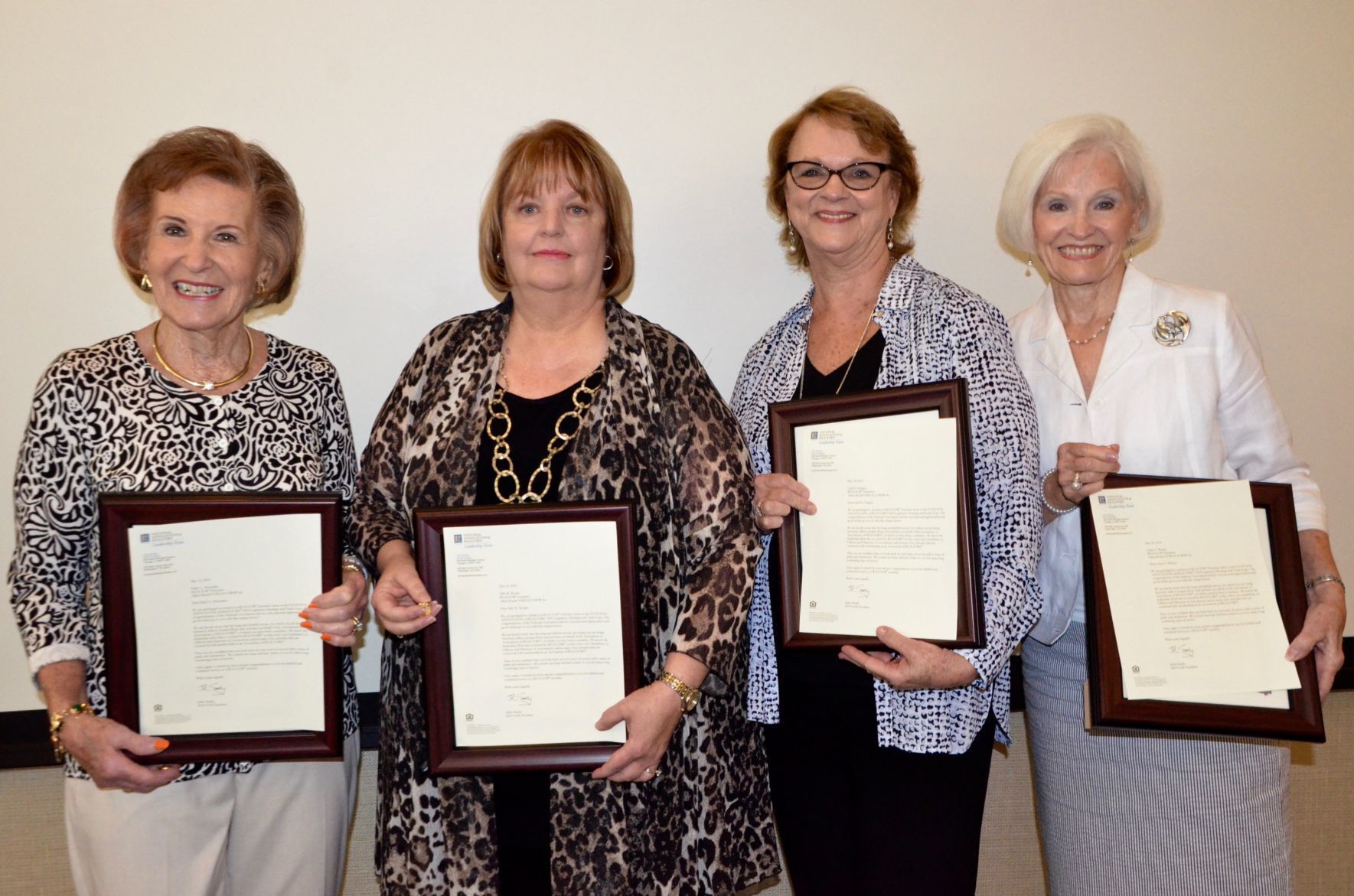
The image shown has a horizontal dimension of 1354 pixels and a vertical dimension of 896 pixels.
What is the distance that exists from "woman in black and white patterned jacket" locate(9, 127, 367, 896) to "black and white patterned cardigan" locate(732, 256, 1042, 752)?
965 millimetres

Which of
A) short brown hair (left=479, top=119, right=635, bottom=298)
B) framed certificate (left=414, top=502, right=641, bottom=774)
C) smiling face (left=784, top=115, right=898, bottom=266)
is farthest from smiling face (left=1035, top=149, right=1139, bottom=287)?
framed certificate (left=414, top=502, right=641, bottom=774)

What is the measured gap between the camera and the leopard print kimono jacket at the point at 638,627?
1877 millimetres

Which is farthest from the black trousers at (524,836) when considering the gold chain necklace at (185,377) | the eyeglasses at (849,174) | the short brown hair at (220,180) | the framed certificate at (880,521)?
the eyeglasses at (849,174)

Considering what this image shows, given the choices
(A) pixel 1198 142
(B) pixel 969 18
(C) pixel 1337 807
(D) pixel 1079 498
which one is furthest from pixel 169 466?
(C) pixel 1337 807

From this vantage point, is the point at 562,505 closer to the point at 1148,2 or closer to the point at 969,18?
the point at 969,18

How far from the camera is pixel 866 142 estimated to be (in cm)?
224

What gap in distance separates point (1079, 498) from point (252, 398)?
1.71m

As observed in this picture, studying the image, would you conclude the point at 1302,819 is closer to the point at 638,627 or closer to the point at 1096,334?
the point at 1096,334

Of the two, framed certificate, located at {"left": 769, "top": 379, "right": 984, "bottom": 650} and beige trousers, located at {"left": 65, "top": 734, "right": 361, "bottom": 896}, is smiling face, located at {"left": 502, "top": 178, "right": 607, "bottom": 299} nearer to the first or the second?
framed certificate, located at {"left": 769, "top": 379, "right": 984, "bottom": 650}

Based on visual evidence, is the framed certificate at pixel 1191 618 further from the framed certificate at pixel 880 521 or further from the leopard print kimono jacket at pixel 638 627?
the leopard print kimono jacket at pixel 638 627

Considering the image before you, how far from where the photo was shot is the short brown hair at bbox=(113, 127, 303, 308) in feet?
6.72

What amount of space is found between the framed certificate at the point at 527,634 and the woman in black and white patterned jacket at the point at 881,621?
1.32 ft

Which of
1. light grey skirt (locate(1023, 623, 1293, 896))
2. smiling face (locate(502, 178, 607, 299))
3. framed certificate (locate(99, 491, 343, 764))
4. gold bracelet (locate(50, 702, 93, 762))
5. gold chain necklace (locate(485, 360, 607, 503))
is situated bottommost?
light grey skirt (locate(1023, 623, 1293, 896))

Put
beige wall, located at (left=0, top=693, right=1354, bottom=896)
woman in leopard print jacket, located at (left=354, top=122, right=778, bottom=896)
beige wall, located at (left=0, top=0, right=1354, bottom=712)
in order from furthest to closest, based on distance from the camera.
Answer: beige wall, located at (left=0, top=693, right=1354, bottom=896) < beige wall, located at (left=0, top=0, right=1354, bottom=712) < woman in leopard print jacket, located at (left=354, top=122, right=778, bottom=896)
